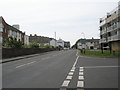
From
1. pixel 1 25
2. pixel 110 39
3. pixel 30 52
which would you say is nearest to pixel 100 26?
pixel 110 39

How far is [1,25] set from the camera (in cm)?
4191

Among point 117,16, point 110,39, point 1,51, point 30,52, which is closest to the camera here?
point 1,51

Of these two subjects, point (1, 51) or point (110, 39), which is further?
point (110, 39)

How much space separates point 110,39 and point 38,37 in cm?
9408

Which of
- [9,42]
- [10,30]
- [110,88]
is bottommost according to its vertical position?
[110,88]

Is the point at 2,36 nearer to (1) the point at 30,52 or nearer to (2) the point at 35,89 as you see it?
(1) the point at 30,52

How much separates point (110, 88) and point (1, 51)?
20.0 m

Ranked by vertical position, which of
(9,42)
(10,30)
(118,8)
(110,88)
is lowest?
(110,88)

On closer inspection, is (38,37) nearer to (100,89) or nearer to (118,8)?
(118,8)

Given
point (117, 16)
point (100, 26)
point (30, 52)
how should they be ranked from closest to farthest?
point (30, 52) < point (117, 16) < point (100, 26)

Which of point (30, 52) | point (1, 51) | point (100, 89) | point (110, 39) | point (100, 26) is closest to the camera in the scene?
point (100, 89)

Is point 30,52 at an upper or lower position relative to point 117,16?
lower

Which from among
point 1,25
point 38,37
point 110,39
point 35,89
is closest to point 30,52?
point 1,25

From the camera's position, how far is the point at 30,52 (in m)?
37.6
